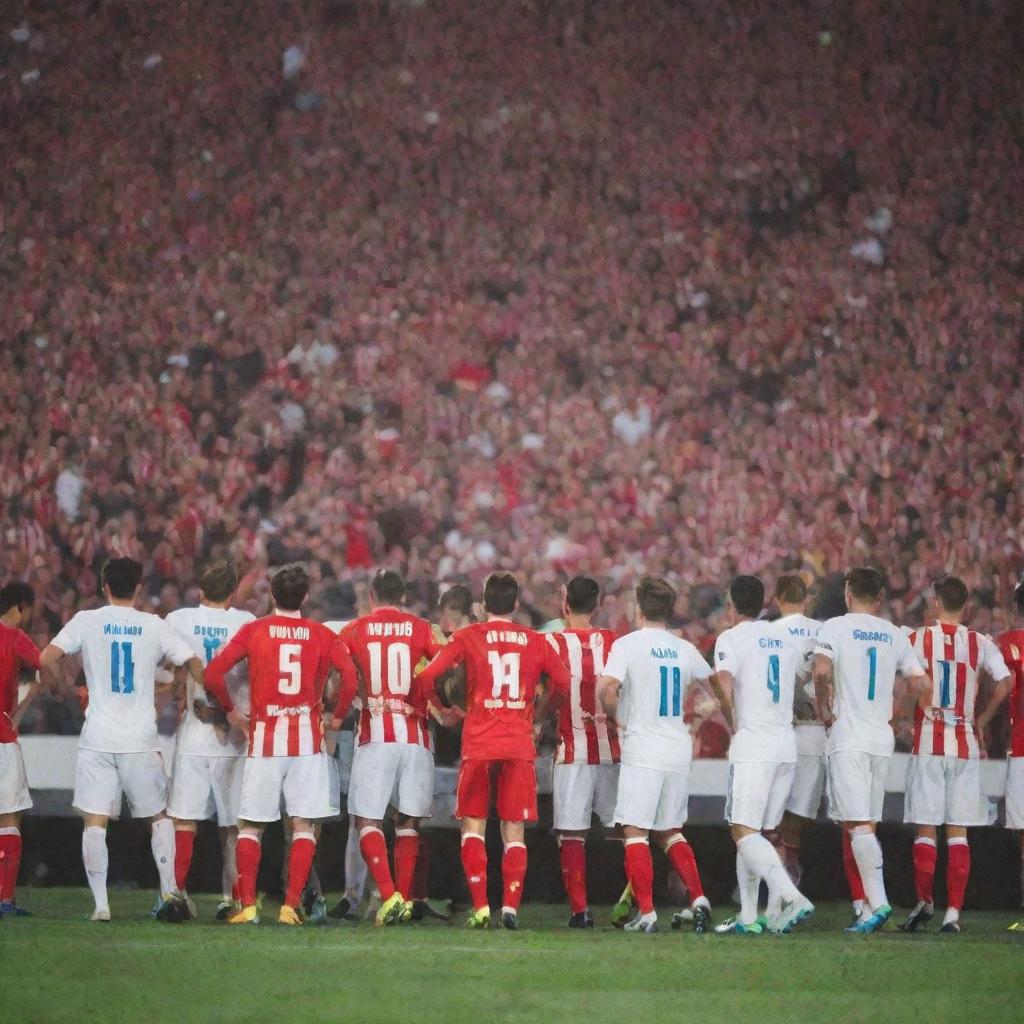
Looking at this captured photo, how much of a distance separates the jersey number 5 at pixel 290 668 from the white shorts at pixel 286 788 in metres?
0.30

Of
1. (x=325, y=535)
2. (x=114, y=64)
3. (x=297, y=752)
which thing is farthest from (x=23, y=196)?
(x=297, y=752)

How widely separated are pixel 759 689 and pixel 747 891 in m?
0.89

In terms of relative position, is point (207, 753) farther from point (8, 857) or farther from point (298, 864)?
point (8, 857)

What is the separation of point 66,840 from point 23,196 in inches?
423

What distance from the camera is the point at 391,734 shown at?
717 cm

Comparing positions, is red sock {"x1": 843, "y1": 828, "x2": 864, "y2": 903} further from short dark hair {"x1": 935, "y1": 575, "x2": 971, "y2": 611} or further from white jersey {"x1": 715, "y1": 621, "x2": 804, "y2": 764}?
short dark hair {"x1": 935, "y1": 575, "x2": 971, "y2": 611}

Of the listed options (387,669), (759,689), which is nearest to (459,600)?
(387,669)

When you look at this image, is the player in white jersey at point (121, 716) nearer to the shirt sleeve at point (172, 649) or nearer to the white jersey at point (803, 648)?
the shirt sleeve at point (172, 649)

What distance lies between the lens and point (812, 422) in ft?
49.5

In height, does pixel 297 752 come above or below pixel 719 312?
below

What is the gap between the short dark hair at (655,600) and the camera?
7094 mm

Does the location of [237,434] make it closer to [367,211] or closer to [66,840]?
[367,211]

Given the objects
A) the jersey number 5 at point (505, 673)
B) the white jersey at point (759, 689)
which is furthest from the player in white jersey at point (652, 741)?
the jersey number 5 at point (505, 673)

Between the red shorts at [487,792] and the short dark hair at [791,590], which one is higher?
the short dark hair at [791,590]
